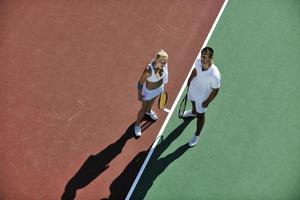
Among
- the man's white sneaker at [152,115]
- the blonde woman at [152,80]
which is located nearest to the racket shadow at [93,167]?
the man's white sneaker at [152,115]

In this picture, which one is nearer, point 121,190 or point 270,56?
point 121,190

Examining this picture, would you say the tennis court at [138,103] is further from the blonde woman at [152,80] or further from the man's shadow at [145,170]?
the blonde woman at [152,80]

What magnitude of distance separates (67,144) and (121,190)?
5.19 ft

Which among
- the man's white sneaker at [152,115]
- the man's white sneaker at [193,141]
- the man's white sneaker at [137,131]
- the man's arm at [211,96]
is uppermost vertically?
the man's arm at [211,96]

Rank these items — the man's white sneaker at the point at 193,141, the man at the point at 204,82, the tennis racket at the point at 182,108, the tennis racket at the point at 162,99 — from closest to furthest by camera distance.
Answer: the man at the point at 204,82, the tennis racket at the point at 162,99, the man's white sneaker at the point at 193,141, the tennis racket at the point at 182,108

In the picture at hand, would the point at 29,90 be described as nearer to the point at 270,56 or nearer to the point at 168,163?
the point at 168,163

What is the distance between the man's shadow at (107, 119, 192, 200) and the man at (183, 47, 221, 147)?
0.96 meters

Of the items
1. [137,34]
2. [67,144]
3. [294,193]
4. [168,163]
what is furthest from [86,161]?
[294,193]

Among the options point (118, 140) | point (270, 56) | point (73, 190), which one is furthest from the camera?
point (270, 56)

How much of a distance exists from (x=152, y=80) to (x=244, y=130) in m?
2.80

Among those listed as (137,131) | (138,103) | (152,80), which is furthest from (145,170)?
(152,80)

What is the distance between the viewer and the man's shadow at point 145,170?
362 inches

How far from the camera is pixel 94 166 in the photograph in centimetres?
941

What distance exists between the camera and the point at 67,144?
31.6ft
